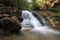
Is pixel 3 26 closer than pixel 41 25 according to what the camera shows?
Yes

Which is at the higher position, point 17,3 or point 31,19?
point 17,3

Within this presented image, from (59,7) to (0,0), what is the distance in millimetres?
7885

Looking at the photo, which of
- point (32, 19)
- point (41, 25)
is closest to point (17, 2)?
point (32, 19)

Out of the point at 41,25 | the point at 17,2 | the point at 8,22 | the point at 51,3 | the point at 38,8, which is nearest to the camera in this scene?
the point at 8,22

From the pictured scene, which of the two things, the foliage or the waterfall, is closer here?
the waterfall

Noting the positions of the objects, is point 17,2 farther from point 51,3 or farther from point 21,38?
point 21,38

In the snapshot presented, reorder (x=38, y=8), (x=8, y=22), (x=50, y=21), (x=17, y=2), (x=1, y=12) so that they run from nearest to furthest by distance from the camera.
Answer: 1. (x=8, y=22)
2. (x=1, y=12)
3. (x=50, y=21)
4. (x=17, y=2)
5. (x=38, y=8)

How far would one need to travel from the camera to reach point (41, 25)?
51.3 feet

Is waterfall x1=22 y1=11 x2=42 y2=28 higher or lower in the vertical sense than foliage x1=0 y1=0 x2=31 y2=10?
lower

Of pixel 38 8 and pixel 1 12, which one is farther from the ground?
pixel 1 12

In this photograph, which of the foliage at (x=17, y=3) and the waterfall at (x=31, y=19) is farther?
the foliage at (x=17, y=3)

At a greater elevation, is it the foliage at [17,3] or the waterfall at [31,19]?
the foliage at [17,3]

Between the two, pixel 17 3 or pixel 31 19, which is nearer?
pixel 31 19

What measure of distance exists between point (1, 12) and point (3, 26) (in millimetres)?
3287
